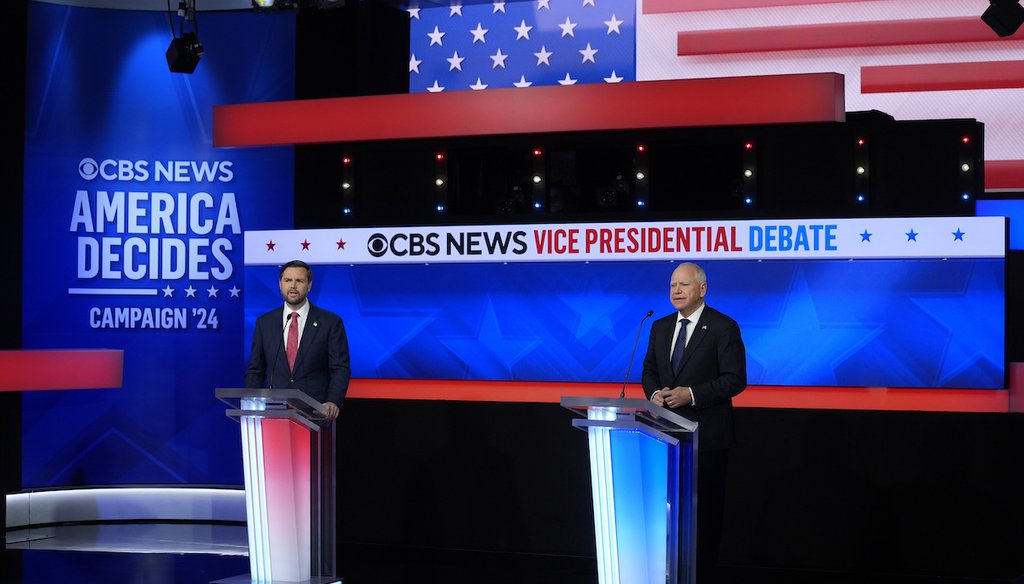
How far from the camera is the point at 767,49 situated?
822cm

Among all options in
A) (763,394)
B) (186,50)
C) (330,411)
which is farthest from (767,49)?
(330,411)

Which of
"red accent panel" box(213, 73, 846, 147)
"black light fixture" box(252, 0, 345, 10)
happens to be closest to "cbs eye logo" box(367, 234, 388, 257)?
"red accent panel" box(213, 73, 846, 147)

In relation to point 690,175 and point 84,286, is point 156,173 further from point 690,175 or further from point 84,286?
point 690,175

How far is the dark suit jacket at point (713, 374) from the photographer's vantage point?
4664 mm

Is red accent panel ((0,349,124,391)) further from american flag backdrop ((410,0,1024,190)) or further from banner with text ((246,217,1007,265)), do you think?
american flag backdrop ((410,0,1024,190))

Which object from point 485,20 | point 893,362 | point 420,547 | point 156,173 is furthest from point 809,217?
point 156,173

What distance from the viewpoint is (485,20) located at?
869 cm

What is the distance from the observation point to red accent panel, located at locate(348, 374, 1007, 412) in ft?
20.4

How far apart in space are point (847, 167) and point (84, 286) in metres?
4.45

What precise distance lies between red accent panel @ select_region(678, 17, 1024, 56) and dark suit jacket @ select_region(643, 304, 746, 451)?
3.90 metres

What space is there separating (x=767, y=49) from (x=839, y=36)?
1.50 ft

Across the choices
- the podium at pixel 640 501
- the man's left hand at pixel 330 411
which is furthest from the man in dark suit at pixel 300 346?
the podium at pixel 640 501

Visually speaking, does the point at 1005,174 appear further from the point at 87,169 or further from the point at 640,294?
the point at 87,169

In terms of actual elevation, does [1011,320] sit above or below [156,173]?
below
